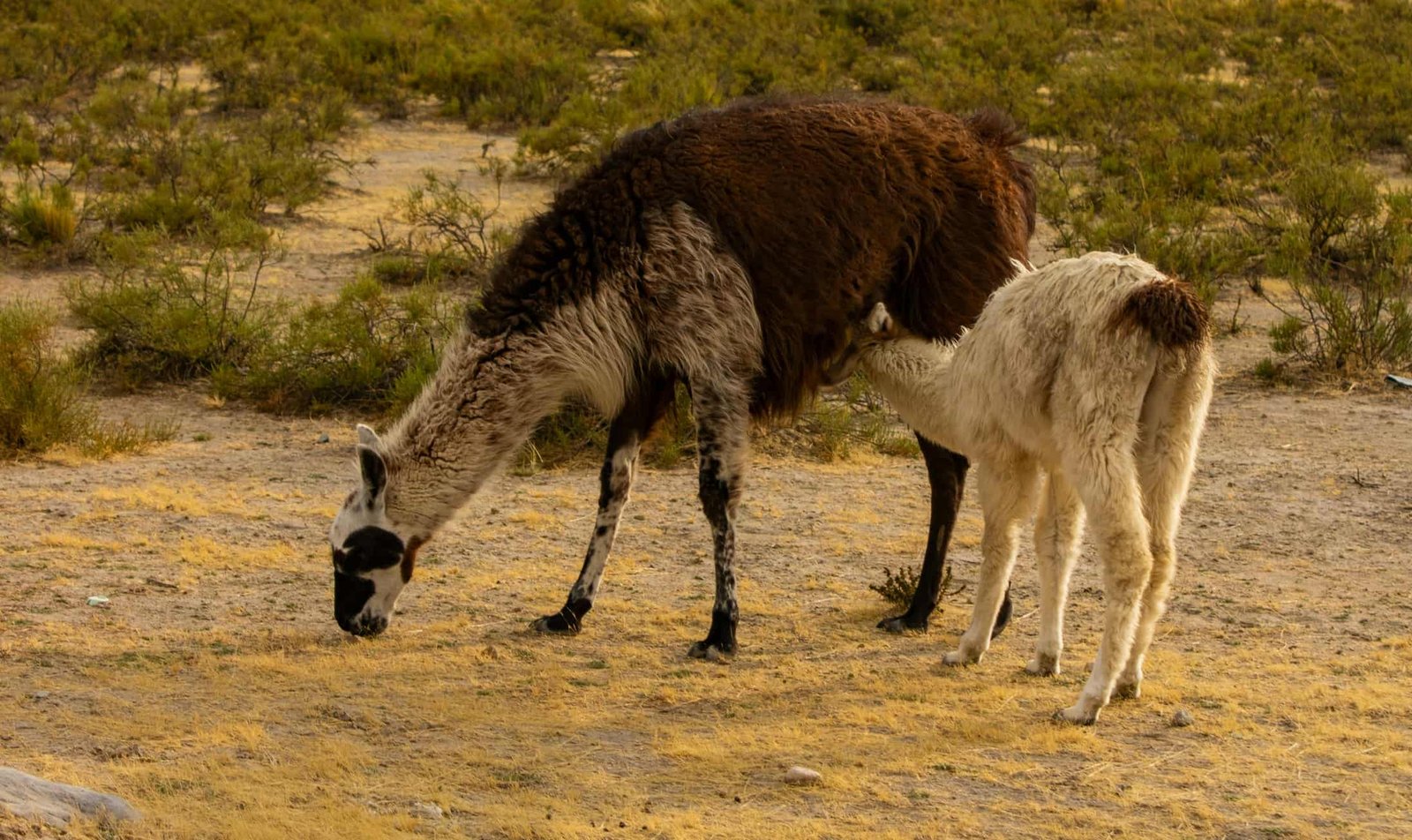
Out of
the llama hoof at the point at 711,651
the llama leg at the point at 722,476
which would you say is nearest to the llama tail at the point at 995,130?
the llama leg at the point at 722,476

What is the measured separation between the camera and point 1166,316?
220 inches

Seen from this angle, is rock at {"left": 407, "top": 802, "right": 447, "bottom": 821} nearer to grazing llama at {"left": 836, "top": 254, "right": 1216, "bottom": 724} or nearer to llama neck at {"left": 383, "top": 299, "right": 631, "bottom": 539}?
llama neck at {"left": 383, "top": 299, "right": 631, "bottom": 539}

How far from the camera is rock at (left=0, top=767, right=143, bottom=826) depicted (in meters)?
4.43

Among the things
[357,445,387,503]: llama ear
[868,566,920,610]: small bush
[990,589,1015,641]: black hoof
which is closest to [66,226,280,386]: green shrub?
[357,445,387,503]: llama ear

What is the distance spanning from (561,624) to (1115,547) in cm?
256

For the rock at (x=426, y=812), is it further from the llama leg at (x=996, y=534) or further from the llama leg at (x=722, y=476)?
the llama leg at (x=996, y=534)

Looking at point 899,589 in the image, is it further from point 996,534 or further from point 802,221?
point 802,221

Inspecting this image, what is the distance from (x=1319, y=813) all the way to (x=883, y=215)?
317 centimetres

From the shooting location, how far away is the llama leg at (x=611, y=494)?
709cm

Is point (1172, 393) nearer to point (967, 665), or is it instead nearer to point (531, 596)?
point (967, 665)

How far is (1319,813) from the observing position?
16.3 feet

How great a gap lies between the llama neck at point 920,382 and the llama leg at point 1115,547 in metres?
0.86

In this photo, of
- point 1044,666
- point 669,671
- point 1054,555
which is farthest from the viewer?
point 669,671

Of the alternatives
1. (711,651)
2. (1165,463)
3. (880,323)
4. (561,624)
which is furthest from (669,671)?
(1165,463)
